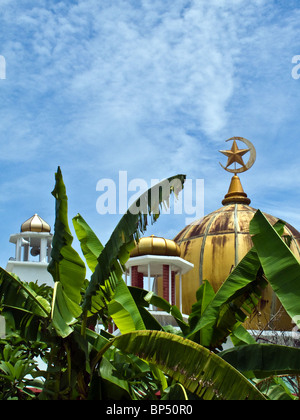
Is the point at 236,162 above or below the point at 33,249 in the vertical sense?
above

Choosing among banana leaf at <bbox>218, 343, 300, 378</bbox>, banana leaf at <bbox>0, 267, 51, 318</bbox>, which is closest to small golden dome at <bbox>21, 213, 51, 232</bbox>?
banana leaf at <bbox>0, 267, 51, 318</bbox>

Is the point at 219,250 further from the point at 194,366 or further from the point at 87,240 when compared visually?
the point at 194,366

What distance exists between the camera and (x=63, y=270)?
8.94 meters

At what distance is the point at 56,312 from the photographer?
26.0 ft

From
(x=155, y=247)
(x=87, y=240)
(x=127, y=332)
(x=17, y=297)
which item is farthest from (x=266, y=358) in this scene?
(x=155, y=247)

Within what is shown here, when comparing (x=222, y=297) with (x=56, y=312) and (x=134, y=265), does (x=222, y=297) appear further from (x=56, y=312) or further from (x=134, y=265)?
(x=134, y=265)

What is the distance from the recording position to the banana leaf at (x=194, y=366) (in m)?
7.32

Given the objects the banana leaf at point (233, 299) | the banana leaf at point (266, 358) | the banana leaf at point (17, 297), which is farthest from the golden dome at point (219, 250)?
the banana leaf at point (17, 297)

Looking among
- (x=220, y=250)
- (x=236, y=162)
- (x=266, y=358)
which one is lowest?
(x=266, y=358)

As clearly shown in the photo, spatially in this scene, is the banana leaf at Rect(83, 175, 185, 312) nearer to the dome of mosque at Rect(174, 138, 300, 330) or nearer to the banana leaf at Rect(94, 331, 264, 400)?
the banana leaf at Rect(94, 331, 264, 400)

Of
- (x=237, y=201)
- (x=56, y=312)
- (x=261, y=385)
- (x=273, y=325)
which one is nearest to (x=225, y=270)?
(x=273, y=325)

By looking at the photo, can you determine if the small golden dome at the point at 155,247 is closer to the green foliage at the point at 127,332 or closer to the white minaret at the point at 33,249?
the white minaret at the point at 33,249

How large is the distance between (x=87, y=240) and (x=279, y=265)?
3255 mm

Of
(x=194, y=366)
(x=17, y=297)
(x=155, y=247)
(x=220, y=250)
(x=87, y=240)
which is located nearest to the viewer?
(x=194, y=366)
